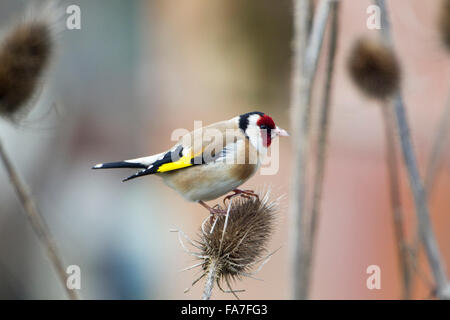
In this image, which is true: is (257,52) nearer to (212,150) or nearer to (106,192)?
(106,192)

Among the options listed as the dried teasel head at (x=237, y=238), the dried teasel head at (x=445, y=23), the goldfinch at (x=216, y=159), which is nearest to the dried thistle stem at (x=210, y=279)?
the dried teasel head at (x=237, y=238)

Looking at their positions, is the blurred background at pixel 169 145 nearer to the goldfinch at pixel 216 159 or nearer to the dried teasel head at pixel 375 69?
the dried teasel head at pixel 375 69

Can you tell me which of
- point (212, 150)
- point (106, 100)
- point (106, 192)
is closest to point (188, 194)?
point (212, 150)

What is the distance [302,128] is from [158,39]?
3148 millimetres

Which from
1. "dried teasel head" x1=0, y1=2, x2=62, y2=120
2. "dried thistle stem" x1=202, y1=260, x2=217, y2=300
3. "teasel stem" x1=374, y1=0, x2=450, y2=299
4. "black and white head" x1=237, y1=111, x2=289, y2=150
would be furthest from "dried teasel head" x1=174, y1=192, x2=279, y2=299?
"dried teasel head" x1=0, y1=2, x2=62, y2=120

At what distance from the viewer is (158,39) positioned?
4.19 m

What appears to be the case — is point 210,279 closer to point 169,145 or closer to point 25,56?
point 25,56

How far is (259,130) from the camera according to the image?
1157 millimetres

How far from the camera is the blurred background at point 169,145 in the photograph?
9.80ft

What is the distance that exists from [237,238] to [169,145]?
2788mm

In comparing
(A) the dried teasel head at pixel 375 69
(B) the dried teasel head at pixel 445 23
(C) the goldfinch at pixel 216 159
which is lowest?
(C) the goldfinch at pixel 216 159

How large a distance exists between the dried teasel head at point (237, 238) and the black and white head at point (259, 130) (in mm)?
122

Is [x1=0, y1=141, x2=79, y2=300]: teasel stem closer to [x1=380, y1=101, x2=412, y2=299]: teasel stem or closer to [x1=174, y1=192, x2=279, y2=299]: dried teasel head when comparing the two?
[x1=174, y1=192, x2=279, y2=299]: dried teasel head

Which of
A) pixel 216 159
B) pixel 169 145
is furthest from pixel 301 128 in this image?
pixel 169 145
